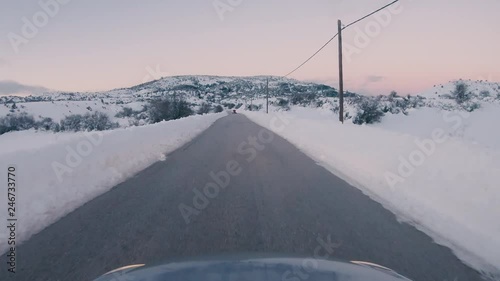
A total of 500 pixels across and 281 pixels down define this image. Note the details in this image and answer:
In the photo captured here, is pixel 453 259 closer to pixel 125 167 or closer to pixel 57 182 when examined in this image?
pixel 57 182

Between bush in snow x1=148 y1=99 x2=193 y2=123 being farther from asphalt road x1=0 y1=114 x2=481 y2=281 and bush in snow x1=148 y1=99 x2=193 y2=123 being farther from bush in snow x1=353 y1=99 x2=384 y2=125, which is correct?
asphalt road x1=0 y1=114 x2=481 y2=281

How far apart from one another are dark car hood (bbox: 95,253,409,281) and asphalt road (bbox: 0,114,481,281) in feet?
1.21

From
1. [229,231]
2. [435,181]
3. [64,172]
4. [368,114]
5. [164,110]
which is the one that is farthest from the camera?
[164,110]

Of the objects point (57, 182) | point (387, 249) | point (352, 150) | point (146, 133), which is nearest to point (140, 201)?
point (57, 182)

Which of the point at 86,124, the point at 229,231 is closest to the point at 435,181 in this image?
the point at 229,231

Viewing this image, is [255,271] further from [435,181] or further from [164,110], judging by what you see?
[164,110]

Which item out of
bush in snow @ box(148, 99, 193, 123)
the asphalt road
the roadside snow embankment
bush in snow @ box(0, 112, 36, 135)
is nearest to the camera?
the asphalt road

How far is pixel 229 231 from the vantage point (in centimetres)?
544

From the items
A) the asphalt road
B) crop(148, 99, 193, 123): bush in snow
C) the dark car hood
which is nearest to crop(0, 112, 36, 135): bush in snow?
crop(148, 99, 193, 123): bush in snow

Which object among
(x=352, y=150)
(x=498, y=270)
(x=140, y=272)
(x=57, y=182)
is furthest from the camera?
(x=352, y=150)

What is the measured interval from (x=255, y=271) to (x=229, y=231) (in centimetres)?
324

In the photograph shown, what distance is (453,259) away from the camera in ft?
15.3

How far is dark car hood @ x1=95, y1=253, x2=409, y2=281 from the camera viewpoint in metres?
2.16

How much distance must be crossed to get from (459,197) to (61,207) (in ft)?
23.0
